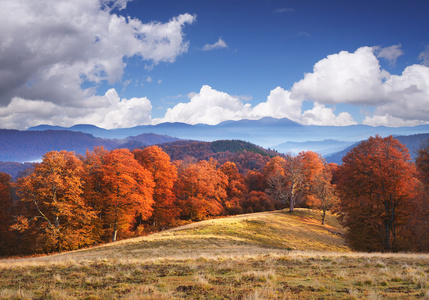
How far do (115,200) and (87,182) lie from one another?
5.58 meters

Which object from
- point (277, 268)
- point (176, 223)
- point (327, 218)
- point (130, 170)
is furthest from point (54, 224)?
point (327, 218)

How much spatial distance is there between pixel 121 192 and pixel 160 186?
1125cm

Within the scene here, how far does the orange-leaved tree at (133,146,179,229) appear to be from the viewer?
4566cm

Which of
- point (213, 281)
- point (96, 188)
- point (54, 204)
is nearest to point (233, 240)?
point (213, 281)

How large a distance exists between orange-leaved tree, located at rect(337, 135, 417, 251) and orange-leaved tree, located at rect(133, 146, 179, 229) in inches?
1200

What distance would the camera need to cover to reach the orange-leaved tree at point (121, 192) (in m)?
35.3

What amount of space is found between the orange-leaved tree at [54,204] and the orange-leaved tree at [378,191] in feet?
108

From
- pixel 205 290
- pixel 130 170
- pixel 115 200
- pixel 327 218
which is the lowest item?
pixel 327 218

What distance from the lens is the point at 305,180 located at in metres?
63.1

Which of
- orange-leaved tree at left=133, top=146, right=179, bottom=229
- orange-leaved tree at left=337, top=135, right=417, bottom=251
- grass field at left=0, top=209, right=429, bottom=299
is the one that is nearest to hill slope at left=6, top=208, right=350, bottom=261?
orange-leaved tree at left=337, top=135, right=417, bottom=251

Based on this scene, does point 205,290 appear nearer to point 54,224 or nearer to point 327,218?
point 54,224

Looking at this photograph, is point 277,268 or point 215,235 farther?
point 215,235

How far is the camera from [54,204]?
2939 cm

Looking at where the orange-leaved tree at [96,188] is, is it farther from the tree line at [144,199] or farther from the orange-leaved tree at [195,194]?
the orange-leaved tree at [195,194]
